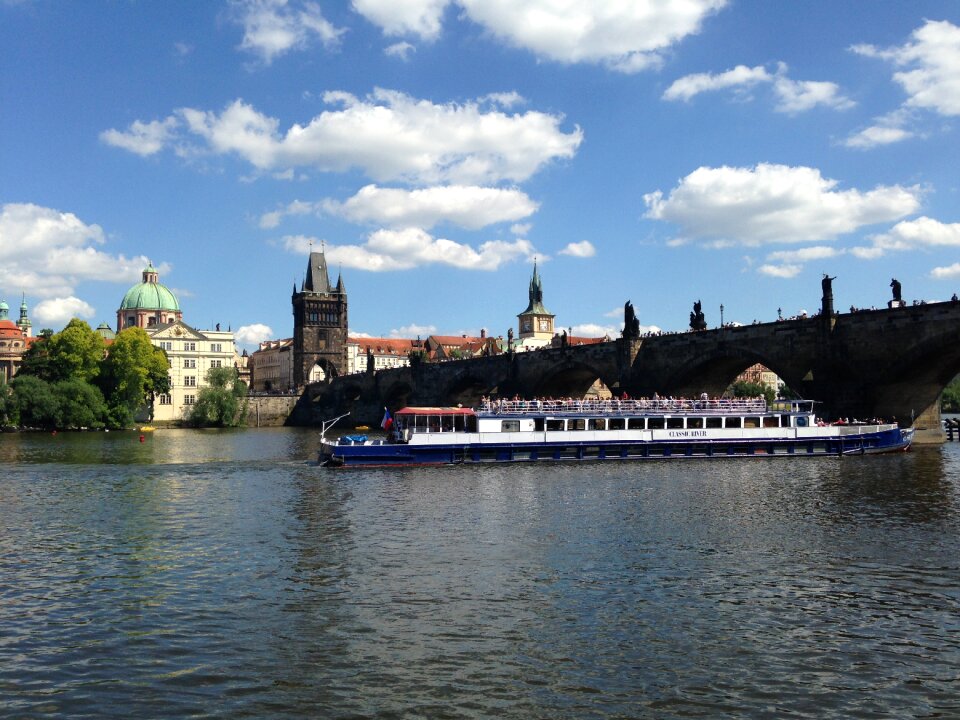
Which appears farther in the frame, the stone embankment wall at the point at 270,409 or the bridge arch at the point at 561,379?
the stone embankment wall at the point at 270,409

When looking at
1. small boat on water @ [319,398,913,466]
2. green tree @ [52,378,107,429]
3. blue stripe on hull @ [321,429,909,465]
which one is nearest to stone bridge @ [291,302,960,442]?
small boat on water @ [319,398,913,466]

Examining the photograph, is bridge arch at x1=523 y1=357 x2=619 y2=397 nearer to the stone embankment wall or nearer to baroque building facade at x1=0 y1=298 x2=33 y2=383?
the stone embankment wall

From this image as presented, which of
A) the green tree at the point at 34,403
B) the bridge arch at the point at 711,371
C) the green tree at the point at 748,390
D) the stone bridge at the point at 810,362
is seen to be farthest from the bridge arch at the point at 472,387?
the green tree at the point at 748,390

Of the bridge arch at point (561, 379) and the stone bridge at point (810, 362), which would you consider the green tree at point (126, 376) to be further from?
the bridge arch at point (561, 379)

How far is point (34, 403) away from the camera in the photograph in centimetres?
10875

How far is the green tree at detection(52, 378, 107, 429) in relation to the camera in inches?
4348

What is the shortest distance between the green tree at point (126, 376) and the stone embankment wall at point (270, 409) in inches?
1339

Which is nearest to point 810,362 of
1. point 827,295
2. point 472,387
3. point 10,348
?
point 827,295

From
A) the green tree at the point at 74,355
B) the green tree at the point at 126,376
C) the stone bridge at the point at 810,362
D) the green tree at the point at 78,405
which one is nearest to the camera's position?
the stone bridge at the point at 810,362

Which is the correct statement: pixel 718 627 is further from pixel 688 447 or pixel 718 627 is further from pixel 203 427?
pixel 203 427

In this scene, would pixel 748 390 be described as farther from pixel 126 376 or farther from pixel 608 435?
pixel 608 435

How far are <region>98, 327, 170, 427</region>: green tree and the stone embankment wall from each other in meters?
34.0

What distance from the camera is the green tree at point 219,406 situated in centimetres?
13538

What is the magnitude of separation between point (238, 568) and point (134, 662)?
764 centimetres
